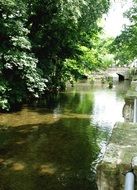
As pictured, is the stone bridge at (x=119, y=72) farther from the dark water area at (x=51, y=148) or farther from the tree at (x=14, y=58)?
the dark water area at (x=51, y=148)

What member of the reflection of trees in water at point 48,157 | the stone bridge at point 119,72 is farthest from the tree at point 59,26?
the stone bridge at point 119,72

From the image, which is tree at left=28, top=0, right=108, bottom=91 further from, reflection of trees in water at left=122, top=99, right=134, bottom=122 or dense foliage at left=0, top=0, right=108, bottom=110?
reflection of trees in water at left=122, top=99, right=134, bottom=122

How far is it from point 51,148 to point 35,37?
37.9ft

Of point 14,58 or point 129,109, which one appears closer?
point 129,109

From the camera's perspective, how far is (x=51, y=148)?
1123 centimetres

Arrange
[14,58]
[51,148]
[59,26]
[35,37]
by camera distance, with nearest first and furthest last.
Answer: [51,148]
[14,58]
[59,26]
[35,37]

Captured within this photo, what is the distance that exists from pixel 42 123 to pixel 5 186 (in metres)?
8.10

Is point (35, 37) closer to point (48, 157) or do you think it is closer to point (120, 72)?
point (48, 157)

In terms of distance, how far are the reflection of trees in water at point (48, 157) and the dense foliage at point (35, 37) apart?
4239mm

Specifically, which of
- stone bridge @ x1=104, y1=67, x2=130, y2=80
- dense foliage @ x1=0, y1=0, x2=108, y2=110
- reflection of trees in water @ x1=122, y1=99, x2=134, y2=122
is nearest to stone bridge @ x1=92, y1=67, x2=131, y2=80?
stone bridge @ x1=104, y1=67, x2=130, y2=80

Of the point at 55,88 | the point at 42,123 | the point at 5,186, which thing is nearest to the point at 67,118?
the point at 42,123

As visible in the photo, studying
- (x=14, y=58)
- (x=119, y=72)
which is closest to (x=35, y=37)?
(x=14, y=58)

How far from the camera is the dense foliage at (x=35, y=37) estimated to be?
17344 mm

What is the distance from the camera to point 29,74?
18.5 m
